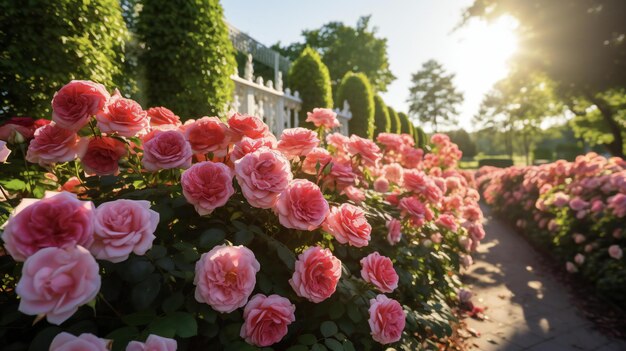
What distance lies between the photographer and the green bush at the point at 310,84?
6961 mm

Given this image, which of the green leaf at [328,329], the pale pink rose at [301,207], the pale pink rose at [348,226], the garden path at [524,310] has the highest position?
the pale pink rose at [301,207]

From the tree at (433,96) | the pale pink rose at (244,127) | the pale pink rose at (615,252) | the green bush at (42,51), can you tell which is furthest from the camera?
the tree at (433,96)

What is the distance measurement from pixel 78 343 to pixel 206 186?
23.0 inches

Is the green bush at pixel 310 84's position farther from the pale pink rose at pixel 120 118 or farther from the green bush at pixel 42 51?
the pale pink rose at pixel 120 118

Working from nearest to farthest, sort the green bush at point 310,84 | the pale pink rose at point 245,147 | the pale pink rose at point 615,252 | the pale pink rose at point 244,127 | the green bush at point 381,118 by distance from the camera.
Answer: the pale pink rose at point 245,147
the pale pink rose at point 244,127
the pale pink rose at point 615,252
the green bush at point 310,84
the green bush at point 381,118

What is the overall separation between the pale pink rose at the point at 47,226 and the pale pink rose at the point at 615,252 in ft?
16.2

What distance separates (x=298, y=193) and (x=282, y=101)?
5072 millimetres

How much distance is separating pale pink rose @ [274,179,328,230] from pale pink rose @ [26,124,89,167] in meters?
0.85

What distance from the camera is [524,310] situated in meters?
3.76

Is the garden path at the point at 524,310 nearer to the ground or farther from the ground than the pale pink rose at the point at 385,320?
nearer to the ground

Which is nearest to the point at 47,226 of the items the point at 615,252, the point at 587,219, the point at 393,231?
the point at 393,231

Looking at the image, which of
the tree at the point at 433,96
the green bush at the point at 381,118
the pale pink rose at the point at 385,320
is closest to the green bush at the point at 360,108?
the green bush at the point at 381,118

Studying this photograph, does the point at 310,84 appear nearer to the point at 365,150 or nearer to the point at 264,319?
the point at 365,150

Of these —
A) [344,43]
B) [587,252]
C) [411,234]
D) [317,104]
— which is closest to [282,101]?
[317,104]
